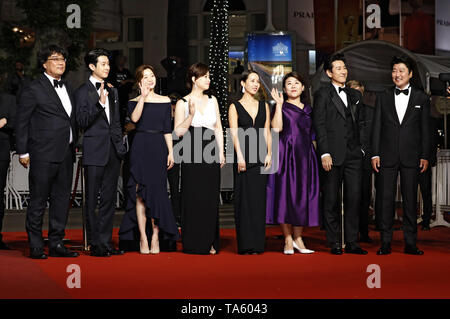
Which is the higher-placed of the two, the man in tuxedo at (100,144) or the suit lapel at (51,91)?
the suit lapel at (51,91)

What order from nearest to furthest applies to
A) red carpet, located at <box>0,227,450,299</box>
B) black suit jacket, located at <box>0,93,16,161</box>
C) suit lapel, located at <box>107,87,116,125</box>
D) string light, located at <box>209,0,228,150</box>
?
red carpet, located at <box>0,227,450,299</box>, suit lapel, located at <box>107,87,116,125</box>, black suit jacket, located at <box>0,93,16,161</box>, string light, located at <box>209,0,228,150</box>

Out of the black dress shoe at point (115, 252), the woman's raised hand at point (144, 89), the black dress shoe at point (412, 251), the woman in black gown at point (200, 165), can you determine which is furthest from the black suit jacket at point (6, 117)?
the black dress shoe at point (412, 251)

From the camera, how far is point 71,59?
1784cm

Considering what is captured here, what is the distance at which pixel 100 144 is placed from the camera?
7.41 meters

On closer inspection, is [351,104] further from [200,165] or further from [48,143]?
[48,143]

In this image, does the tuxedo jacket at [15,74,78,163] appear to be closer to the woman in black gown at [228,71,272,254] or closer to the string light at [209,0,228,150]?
the woman in black gown at [228,71,272,254]

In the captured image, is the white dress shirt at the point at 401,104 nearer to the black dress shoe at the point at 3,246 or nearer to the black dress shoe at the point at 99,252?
the black dress shoe at the point at 99,252

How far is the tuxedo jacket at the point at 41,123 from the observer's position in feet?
23.6

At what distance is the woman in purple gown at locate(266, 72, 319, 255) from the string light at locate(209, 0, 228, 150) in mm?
6324

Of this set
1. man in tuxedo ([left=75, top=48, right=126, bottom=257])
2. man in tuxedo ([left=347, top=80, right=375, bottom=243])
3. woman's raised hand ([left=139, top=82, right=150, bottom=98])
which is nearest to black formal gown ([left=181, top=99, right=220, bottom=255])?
woman's raised hand ([left=139, top=82, right=150, bottom=98])

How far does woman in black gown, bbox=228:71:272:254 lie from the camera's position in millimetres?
7727

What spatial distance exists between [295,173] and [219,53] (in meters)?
6.77

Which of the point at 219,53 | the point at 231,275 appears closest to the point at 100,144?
the point at 231,275

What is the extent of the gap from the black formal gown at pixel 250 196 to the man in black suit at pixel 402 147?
104 centimetres
